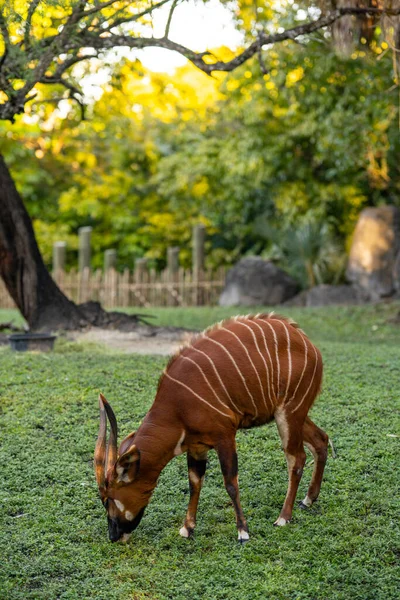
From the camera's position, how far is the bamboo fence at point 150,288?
1728 centimetres

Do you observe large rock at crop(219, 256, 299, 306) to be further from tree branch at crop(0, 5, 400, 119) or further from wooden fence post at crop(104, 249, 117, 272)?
tree branch at crop(0, 5, 400, 119)

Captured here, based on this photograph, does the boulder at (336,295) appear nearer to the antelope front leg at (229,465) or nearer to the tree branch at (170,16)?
the tree branch at (170,16)

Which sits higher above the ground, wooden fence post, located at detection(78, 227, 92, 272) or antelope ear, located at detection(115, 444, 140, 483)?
wooden fence post, located at detection(78, 227, 92, 272)

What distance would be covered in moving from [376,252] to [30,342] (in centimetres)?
901

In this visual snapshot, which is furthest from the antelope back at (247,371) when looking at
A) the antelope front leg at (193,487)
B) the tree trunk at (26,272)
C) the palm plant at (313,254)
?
the palm plant at (313,254)

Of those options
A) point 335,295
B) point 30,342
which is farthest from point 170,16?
point 335,295

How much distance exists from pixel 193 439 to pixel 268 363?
0.59 m

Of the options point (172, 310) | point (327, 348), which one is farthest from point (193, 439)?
point (172, 310)

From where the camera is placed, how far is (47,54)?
8.13 meters

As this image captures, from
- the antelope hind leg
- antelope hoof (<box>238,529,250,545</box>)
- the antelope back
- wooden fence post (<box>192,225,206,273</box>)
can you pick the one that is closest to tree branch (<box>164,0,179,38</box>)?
the antelope back

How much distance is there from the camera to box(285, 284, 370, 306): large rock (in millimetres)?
15812

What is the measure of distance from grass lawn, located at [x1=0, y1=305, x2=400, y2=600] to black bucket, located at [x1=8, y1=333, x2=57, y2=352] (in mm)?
1360

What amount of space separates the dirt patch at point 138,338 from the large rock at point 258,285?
19.7 ft

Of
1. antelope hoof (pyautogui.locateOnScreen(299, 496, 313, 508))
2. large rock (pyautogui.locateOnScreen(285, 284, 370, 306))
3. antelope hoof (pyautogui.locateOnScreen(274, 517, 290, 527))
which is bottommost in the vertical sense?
antelope hoof (pyautogui.locateOnScreen(274, 517, 290, 527))
